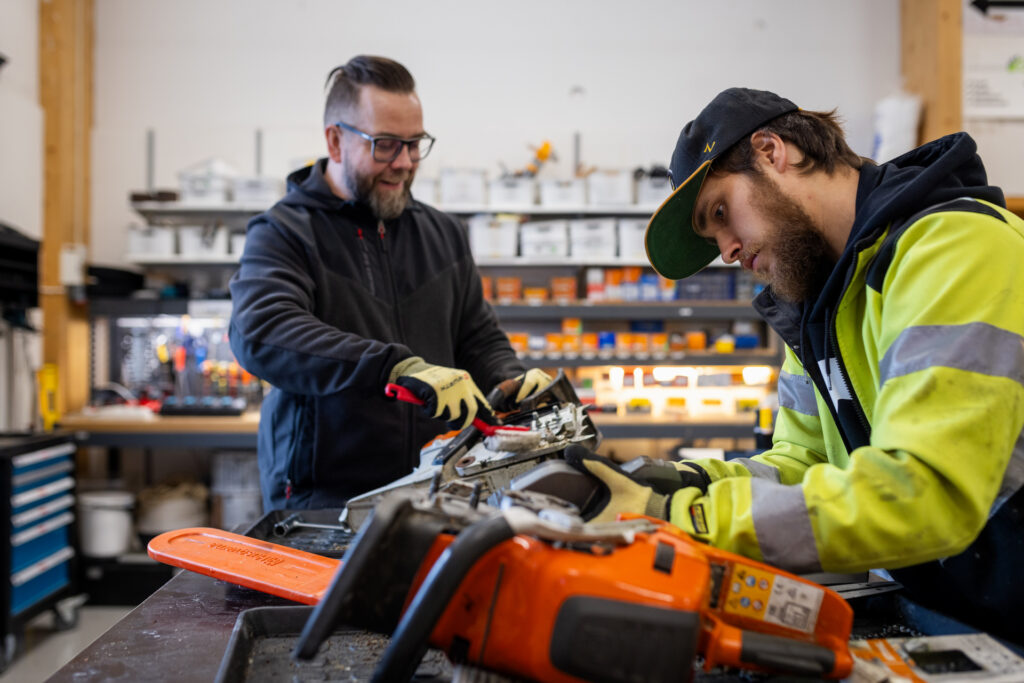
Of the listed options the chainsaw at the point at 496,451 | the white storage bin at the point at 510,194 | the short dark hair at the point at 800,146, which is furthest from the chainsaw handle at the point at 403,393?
the white storage bin at the point at 510,194

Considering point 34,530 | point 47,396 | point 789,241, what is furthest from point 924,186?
point 47,396

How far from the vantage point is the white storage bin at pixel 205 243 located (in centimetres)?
408

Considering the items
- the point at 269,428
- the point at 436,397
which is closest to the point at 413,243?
the point at 269,428

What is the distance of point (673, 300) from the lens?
165 inches

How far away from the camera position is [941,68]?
3959 mm

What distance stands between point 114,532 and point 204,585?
3035 millimetres

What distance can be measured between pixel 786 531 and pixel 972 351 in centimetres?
29

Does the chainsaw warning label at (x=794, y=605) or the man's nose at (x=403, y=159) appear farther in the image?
the man's nose at (x=403, y=159)

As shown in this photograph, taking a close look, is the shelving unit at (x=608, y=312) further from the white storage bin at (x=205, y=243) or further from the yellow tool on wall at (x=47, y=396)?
the yellow tool on wall at (x=47, y=396)

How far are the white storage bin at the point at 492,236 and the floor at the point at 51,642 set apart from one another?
2591mm

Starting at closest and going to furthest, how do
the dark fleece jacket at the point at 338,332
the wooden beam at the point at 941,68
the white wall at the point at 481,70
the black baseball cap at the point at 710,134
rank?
the black baseball cap at the point at 710,134
the dark fleece jacket at the point at 338,332
the wooden beam at the point at 941,68
the white wall at the point at 481,70

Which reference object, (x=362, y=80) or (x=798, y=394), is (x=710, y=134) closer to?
(x=798, y=394)

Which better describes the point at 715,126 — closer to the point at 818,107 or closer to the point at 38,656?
the point at 38,656

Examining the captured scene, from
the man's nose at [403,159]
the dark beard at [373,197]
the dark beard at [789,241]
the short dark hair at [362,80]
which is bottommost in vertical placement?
the dark beard at [789,241]
